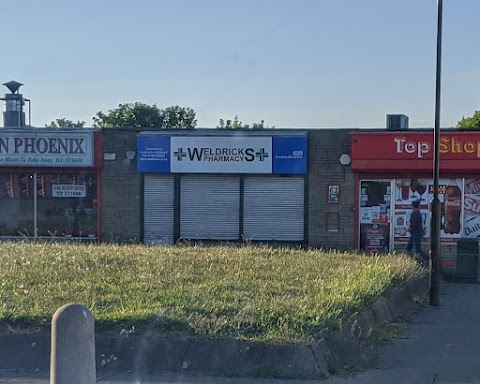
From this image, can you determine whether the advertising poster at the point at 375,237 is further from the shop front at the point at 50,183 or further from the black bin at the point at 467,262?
the shop front at the point at 50,183

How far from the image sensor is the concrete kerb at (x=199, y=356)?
26.3 feet

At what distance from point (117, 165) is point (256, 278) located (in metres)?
11.7

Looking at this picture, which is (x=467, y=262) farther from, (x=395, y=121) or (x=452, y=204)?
(x=395, y=121)

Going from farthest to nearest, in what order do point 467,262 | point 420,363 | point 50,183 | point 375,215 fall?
point 50,183
point 375,215
point 467,262
point 420,363

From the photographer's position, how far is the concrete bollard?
568cm

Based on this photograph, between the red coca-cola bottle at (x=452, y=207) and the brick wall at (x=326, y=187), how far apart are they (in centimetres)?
260

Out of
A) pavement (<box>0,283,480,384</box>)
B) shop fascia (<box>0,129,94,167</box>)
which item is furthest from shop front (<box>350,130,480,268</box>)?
pavement (<box>0,283,480,384</box>)

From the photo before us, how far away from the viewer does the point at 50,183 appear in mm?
24281

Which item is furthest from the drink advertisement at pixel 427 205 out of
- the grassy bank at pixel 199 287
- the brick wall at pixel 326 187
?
the grassy bank at pixel 199 287

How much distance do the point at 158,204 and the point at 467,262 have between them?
30.4 ft

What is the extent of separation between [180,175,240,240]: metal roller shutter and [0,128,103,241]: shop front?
2732mm

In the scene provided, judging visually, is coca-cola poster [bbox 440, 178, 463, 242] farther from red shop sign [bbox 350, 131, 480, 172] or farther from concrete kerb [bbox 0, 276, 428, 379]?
concrete kerb [bbox 0, 276, 428, 379]

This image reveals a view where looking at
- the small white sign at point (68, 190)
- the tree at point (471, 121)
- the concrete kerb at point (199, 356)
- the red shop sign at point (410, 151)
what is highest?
the tree at point (471, 121)

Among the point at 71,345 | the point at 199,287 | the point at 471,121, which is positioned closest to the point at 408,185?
the point at 199,287
